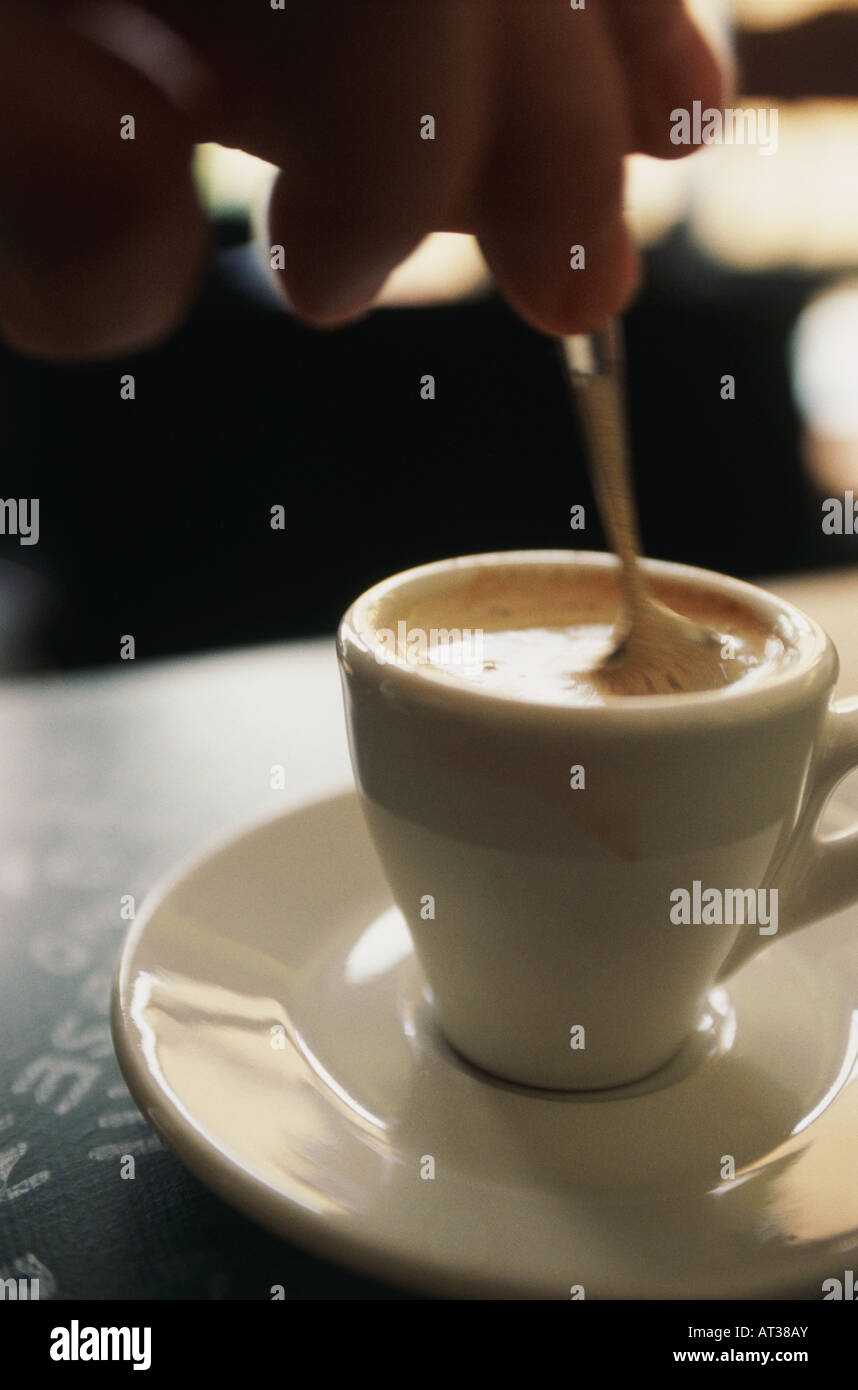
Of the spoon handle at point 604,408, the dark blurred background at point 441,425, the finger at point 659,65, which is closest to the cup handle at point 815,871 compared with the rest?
the spoon handle at point 604,408

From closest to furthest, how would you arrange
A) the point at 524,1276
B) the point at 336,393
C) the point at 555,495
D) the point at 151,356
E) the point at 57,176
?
the point at 57,176 → the point at 524,1276 → the point at 151,356 → the point at 336,393 → the point at 555,495

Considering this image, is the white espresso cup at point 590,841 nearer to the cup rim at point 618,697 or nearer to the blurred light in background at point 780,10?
the cup rim at point 618,697

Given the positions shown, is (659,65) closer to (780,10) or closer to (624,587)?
(624,587)

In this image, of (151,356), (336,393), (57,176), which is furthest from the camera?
(336,393)

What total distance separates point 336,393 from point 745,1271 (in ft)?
7.21

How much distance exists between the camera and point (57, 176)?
0.19 meters

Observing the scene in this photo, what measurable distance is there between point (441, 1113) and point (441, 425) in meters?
2.18

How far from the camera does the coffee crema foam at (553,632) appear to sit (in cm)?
55

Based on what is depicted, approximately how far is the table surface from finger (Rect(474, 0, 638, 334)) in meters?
0.34

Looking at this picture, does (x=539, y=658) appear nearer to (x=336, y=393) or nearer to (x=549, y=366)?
(x=336, y=393)

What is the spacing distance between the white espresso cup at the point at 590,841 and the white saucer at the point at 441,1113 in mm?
28

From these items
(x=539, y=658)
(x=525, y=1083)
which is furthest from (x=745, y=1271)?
(x=539, y=658)

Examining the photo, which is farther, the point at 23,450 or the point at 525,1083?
the point at 23,450
